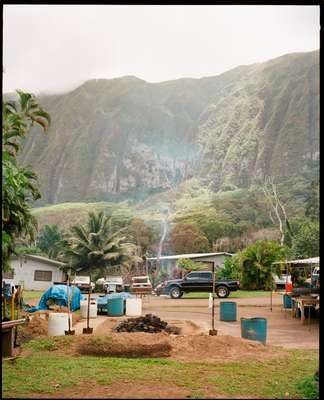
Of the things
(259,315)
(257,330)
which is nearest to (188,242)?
(259,315)

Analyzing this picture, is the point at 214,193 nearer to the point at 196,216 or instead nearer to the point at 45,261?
the point at 196,216

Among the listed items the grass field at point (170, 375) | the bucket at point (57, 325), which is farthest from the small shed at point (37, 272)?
the grass field at point (170, 375)

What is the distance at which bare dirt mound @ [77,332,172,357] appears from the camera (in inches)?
354

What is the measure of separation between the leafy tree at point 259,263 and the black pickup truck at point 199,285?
3981 mm

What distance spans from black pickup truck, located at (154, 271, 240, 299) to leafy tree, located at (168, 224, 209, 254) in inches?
1088

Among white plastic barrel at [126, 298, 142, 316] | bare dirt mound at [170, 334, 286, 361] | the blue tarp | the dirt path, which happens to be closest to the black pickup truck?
the dirt path

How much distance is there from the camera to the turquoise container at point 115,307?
52.0ft

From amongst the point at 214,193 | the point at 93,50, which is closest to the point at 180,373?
the point at 214,193

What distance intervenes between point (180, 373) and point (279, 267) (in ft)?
66.1

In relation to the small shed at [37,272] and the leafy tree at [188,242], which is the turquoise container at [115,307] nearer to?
the small shed at [37,272]

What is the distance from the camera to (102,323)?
1342cm

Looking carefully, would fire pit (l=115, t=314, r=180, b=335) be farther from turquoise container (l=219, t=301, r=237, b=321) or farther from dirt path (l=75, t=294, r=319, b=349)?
turquoise container (l=219, t=301, r=237, b=321)

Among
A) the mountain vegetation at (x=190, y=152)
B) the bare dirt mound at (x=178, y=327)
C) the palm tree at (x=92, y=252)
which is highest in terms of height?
the mountain vegetation at (x=190, y=152)

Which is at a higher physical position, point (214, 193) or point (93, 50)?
point (93, 50)
